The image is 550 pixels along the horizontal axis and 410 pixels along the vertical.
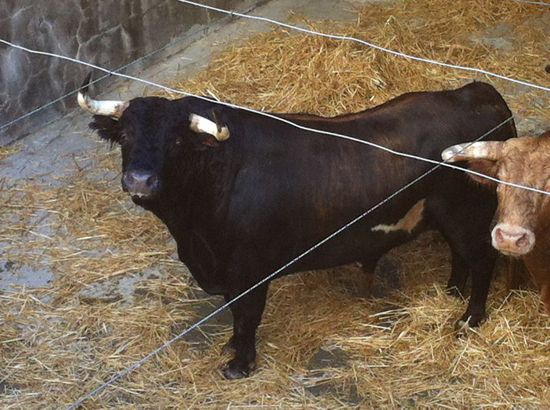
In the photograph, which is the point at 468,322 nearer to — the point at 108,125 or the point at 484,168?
the point at 484,168

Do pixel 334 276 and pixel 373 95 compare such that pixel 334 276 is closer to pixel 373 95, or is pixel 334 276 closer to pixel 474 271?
pixel 474 271

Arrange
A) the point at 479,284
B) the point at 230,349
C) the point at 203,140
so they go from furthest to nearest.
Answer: the point at 479,284 < the point at 230,349 < the point at 203,140

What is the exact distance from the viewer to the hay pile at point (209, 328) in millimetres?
5023

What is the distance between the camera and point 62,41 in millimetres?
7676

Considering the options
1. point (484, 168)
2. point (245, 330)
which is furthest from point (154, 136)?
point (484, 168)

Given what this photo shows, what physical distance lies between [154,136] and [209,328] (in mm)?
1544

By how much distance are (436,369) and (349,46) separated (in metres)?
3.46

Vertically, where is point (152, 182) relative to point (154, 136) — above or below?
below

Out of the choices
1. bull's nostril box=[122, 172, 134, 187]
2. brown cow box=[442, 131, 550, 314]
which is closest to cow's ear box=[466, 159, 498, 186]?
brown cow box=[442, 131, 550, 314]

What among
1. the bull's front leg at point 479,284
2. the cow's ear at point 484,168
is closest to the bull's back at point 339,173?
the cow's ear at point 484,168

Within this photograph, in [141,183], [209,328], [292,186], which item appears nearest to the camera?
[141,183]

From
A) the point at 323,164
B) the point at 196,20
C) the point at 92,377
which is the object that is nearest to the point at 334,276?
the point at 323,164

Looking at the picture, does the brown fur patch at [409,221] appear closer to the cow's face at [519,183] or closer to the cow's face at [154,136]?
the cow's face at [519,183]

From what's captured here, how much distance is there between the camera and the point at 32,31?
741 cm
